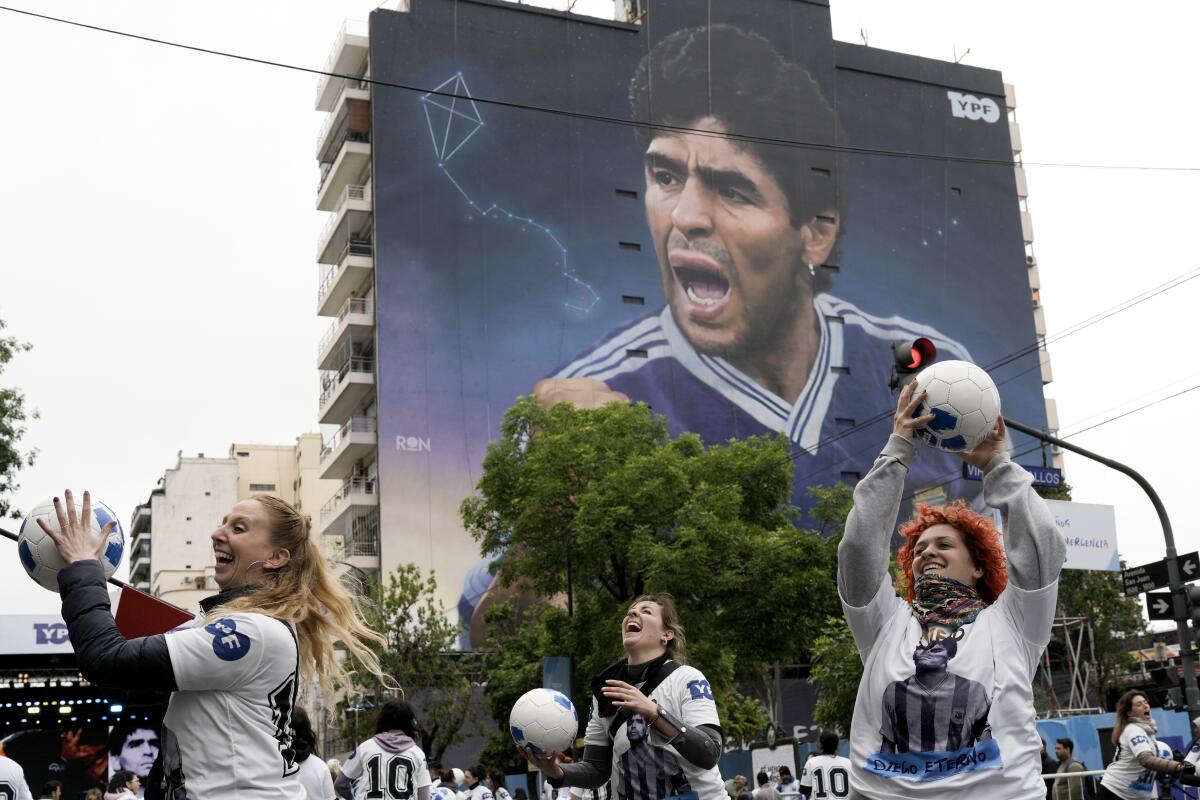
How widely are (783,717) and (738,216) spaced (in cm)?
2109

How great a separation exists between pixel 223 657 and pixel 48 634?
2637 cm

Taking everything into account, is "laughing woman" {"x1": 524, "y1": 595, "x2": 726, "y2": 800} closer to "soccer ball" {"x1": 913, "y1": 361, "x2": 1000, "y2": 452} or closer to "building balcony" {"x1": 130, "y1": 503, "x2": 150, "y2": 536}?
"soccer ball" {"x1": 913, "y1": 361, "x2": 1000, "y2": 452}

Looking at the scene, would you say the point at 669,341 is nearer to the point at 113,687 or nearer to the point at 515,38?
the point at 515,38

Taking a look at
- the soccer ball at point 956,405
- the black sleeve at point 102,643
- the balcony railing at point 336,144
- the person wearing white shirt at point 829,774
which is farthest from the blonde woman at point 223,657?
the balcony railing at point 336,144

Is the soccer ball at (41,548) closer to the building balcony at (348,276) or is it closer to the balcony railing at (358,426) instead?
the balcony railing at (358,426)

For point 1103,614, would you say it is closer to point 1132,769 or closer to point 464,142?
point 464,142

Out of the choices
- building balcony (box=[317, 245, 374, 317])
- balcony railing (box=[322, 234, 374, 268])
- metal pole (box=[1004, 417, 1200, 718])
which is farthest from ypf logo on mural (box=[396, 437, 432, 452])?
metal pole (box=[1004, 417, 1200, 718])

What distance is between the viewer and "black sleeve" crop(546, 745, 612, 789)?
6.57 meters

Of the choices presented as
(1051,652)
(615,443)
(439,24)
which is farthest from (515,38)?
(1051,652)

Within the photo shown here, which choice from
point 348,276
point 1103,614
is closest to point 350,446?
point 348,276

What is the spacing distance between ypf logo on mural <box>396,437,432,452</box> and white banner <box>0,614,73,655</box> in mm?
25588

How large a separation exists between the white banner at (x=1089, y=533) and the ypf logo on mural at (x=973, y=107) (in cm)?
4645

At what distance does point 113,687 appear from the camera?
156 inches

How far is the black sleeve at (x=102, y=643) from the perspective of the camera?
381 cm
